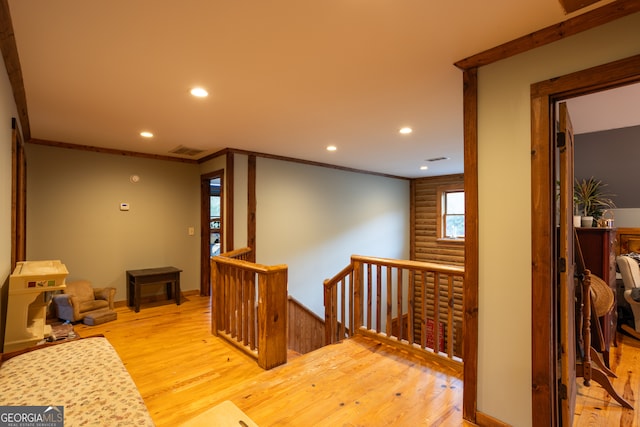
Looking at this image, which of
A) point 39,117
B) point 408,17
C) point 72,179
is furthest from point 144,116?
point 408,17

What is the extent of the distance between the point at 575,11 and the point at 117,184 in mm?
5460

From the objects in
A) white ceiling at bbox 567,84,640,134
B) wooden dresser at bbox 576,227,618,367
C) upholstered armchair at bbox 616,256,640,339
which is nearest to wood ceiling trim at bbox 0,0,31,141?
white ceiling at bbox 567,84,640,134

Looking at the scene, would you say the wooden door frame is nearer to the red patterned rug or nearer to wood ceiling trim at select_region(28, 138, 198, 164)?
the red patterned rug

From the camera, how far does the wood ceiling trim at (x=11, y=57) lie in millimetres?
1535

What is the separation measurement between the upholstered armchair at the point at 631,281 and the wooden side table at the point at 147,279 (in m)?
5.80

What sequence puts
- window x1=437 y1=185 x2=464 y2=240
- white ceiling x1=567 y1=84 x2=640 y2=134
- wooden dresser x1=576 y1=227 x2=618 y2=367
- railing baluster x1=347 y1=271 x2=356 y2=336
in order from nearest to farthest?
white ceiling x1=567 y1=84 x2=640 y2=134
wooden dresser x1=576 y1=227 x2=618 y2=367
railing baluster x1=347 y1=271 x2=356 y2=336
window x1=437 y1=185 x2=464 y2=240

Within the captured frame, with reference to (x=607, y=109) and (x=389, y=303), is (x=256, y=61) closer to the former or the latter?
(x=389, y=303)

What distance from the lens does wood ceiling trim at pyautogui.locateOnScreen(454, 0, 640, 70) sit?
141cm

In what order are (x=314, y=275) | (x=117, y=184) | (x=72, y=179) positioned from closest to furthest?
(x=72, y=179)
(x=117, y=184)
(x=314, y=275)

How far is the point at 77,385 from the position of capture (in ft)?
4.50

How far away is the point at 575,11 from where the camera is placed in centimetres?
146

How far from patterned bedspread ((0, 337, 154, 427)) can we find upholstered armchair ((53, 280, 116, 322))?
2.62m

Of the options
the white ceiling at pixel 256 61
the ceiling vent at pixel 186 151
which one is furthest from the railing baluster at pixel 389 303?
the ceiling vent at pixel 186 151

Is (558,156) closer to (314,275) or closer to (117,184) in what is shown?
(314,275)
